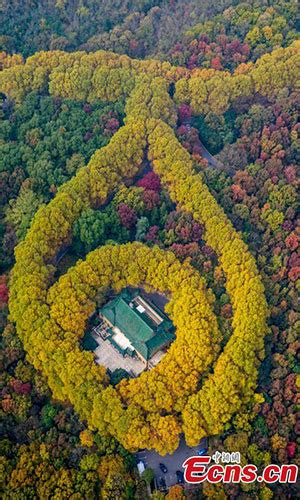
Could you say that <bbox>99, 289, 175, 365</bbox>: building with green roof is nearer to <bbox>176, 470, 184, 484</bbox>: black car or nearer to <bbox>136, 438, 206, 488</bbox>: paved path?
<bbox>136, 438, 206, 488</bbox>: paved path

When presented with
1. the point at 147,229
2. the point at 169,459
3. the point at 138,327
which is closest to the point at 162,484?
the point at 169,459

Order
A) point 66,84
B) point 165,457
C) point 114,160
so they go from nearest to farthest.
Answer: point 165,457 < point 114,160 < point 66,84

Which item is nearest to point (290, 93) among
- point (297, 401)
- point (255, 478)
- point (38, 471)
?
point (297, 401)

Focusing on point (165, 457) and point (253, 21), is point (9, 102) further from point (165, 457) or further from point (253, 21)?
point (165, 457)

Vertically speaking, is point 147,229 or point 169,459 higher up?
point 147,229

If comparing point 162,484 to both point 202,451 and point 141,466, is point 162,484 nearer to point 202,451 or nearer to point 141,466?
point 141,466

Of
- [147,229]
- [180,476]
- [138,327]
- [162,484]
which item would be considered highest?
[147,229]

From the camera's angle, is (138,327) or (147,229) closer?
(138,327)
